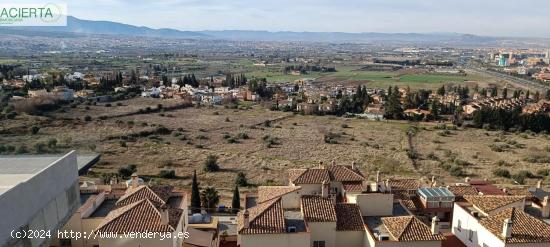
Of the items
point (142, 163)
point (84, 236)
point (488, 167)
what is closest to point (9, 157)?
point (84, 236)

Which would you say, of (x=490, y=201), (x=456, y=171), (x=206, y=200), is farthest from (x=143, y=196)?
(x=456, y=171)

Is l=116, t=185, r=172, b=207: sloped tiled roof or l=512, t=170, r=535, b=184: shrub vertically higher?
l=116, t=185, r=172, b=207: sloped tiled roof

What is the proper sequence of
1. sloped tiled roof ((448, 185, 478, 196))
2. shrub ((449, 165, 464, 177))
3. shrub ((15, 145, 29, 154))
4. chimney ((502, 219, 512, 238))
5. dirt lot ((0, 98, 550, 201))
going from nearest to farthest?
shrub ((15, 145, 29, 154)) → chimney ((502, 219, 512, 238)) → sloped tiled roof ((448, 185, 478, 196)) → shrub ((449, 165, 464, 177)) → dirt lot ((0, 98, 550, 201))

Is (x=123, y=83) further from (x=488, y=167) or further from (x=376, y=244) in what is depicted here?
(x=376, y=244)

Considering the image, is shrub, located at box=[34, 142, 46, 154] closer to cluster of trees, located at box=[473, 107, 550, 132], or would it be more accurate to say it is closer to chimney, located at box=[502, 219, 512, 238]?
chimney, located at box=[502, 219, 512, 238]

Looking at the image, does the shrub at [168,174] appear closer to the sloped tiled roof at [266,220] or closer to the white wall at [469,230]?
the sloped tiled roof at [266,220]

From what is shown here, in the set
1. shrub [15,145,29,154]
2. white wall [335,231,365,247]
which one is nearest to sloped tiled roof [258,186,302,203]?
white wall [335,231,365,247]

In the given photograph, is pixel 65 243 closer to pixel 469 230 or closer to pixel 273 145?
pixel 469 230

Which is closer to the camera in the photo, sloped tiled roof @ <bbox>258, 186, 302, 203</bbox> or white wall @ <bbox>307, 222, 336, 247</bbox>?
white wall @ <bbox>307, 222, 336, 247</bbox>
